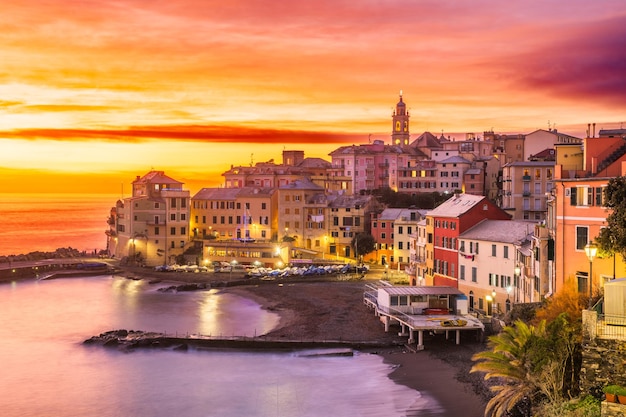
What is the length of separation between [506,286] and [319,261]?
127 ft

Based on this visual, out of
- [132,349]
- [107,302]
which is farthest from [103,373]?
[107,302]

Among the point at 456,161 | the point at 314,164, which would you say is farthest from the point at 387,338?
the point at 314,164

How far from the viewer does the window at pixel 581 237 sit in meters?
35.1

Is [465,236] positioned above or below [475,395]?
above

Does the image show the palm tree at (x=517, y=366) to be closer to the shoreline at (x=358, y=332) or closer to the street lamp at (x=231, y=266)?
the shoreline at (x=358, y=332)

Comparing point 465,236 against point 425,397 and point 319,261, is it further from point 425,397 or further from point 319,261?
point 319,261

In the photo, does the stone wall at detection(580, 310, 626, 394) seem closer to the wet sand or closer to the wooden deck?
the wet sand

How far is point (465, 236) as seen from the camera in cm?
5372

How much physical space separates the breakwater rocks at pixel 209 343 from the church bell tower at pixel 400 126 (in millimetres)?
113525

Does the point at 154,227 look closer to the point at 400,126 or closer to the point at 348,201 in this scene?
the point at 348,201

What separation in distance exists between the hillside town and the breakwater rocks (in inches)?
468

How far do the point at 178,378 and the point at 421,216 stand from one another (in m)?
46.2

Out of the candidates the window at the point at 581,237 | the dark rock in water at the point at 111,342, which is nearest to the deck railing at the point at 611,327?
the window at the point at 581,237

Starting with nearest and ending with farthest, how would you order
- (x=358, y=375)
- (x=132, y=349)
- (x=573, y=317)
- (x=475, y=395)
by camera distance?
1. (x=573, y=317)
2. (x=475, y=395)
3. (x=358, y=375)
4. (x=132, y=349)
